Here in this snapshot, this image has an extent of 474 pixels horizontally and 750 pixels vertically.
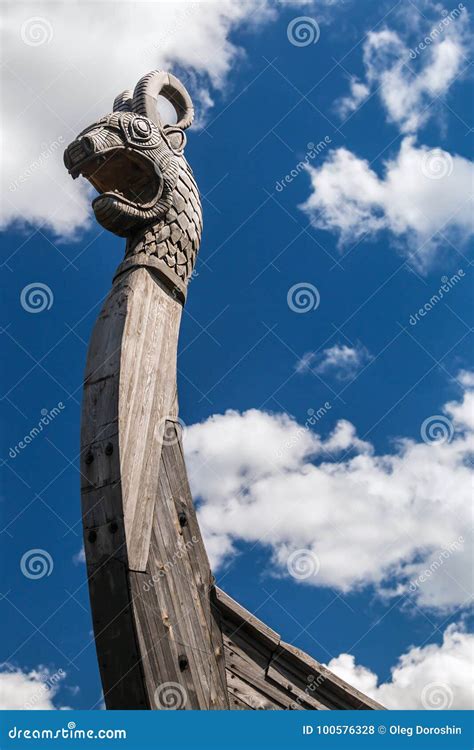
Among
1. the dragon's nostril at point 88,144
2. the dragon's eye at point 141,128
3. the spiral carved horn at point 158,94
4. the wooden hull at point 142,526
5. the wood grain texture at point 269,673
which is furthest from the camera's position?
the spiral carved horn at point 158,94

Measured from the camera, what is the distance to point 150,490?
5703 mm

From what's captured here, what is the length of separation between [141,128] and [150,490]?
289 centimetres

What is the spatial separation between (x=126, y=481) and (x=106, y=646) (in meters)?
1.08

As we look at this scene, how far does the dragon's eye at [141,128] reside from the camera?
6.47 meters

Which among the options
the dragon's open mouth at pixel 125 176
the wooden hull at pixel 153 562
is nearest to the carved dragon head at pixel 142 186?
the dragon's open mouth at pixel 125 176

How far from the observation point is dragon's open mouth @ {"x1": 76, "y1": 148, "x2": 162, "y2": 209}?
635cm

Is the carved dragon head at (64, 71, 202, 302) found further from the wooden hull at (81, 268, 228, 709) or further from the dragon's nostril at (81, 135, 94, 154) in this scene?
the wooden hull at (81, 268, 228, 709)

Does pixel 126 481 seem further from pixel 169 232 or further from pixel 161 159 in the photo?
pixel 161 159

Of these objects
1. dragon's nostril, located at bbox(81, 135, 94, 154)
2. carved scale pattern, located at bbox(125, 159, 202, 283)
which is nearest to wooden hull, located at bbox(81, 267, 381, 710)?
carved scale pattern, located at bbox(125, 159, 202, 283)

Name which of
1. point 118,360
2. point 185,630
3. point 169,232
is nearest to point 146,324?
point 118,360

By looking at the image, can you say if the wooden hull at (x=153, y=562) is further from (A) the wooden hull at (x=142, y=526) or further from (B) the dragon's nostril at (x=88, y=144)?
(B) the dragon's nostril at (x=88, y=144)

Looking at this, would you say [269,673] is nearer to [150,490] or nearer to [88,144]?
[150,490]

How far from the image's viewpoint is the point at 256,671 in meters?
6.03

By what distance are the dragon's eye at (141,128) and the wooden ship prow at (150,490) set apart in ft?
0.04
